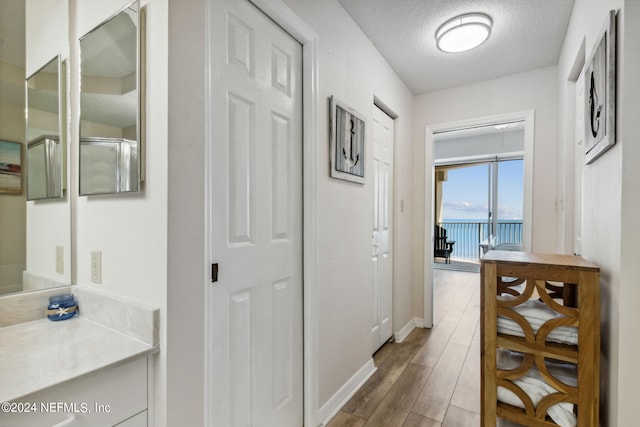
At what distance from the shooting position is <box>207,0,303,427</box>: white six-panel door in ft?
3.91

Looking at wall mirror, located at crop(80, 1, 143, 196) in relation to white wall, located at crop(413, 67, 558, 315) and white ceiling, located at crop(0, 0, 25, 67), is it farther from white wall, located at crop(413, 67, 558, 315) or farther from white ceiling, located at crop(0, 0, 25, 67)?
white wall, located at crop(413, 67, 558, 315)

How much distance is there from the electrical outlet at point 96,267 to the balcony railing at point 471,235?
23.3 ft

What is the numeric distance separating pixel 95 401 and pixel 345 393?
1559mm

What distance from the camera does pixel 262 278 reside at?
1.42m

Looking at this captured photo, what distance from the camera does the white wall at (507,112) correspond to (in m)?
2.75

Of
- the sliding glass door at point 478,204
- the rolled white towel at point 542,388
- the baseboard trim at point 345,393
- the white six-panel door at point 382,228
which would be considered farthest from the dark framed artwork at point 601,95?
the sliding glass door at point 478,204

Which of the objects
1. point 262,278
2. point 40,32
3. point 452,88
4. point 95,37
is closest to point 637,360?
point 262,278

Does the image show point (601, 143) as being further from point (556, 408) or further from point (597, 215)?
point (556, 408)

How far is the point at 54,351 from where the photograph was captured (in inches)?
35.1

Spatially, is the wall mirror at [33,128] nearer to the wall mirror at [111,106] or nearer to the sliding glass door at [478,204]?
the wall mirror at [111,106]

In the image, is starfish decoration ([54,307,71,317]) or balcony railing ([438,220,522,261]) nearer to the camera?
starfish decoration ([54,307,71,317])

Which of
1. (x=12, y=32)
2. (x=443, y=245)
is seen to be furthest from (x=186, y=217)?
(x=443, y=245)

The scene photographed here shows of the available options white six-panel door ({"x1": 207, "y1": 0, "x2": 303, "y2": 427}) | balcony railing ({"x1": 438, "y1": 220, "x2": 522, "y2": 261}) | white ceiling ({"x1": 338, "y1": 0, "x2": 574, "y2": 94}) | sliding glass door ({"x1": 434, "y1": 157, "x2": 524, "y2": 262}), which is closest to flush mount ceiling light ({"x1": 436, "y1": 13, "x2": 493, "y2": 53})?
white ceiling ({"x1": 338, "y1": 0, "x2": 574, "y2": 94})

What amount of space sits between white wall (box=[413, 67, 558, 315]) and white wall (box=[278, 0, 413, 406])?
0.89 metres
